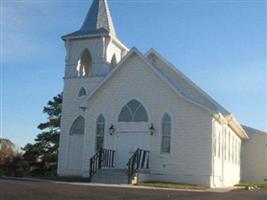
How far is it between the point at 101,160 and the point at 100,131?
242 cm

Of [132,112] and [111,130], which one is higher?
[132,112]

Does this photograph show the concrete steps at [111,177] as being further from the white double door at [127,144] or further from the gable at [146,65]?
the gable at [146,65]

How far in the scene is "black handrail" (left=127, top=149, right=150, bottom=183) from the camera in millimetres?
23406

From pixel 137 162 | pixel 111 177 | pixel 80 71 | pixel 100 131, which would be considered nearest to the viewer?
pixel 111 177

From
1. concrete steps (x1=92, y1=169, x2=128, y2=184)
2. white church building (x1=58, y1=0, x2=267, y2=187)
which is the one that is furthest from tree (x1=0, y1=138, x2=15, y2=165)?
concrete steps (x1=92, y1=169, x2=128, y2=184)

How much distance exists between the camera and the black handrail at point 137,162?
2341 centimetres

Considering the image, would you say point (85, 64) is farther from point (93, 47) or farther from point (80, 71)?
point (93, 47)

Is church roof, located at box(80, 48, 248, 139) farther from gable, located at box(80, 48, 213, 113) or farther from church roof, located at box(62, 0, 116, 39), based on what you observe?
church roof, located at box(62, 0, 116, 39)

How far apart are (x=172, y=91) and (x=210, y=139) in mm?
3157

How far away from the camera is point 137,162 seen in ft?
82.3

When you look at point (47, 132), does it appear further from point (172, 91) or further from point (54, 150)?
point (172, 91)

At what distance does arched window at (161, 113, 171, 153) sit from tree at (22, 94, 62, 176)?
21551 mm

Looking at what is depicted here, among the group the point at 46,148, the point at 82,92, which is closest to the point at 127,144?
the point at 82,92

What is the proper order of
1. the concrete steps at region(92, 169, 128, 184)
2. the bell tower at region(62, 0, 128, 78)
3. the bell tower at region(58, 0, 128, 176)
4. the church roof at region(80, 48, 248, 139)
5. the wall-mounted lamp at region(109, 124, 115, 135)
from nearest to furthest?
1. the concrete steps at region(92, 169, 128, 184)
2. the church roof at region(80, 48, 248, 139)
3. the wall-mounted lamp at region(109, 124, 115, 135)
4. the bell tower at region(58, 0, 128, 176)
5. the bell tower at region(62, 0, 128, 78)
